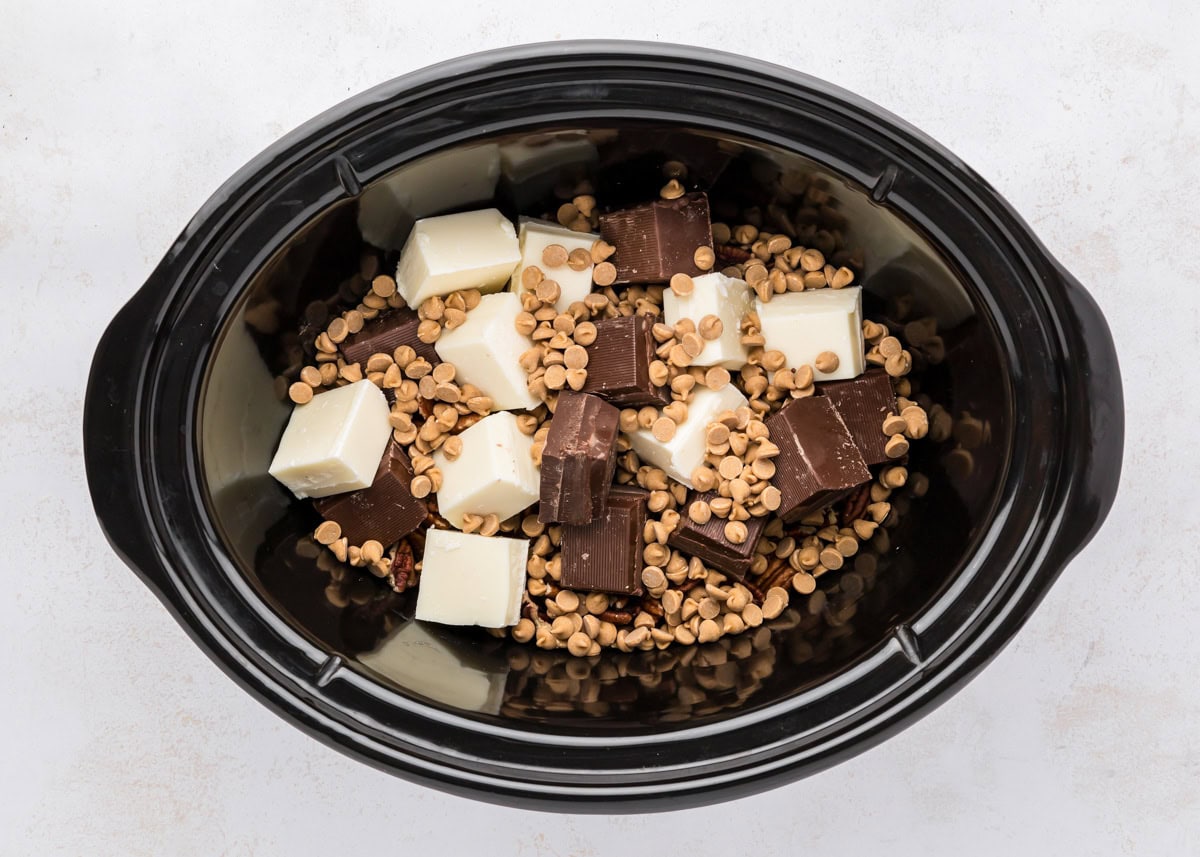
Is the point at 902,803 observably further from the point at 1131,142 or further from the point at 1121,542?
the point at 1131,142

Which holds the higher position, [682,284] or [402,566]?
[682,284]

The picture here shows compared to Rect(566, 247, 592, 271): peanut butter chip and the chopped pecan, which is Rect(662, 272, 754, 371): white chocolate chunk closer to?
Rect(566, 247, 592, 271): peanut butter chip

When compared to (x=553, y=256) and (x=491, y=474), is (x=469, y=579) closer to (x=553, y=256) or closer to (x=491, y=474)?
(x=491, y=474)

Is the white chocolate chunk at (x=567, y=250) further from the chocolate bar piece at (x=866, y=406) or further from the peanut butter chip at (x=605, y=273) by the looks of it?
the chocolate bar piece at (x=866, y=406)

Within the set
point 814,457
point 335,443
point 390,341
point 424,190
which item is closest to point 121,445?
point 335,443

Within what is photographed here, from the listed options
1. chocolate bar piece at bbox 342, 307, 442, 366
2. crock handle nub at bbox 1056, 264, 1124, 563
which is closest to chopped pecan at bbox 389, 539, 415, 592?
chocolate bar piece at bbox 342, 307, 442, 366

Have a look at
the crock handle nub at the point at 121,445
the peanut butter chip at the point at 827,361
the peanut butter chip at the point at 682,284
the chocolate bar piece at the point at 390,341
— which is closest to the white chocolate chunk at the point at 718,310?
the peanut butter chip at the point at 682,284
